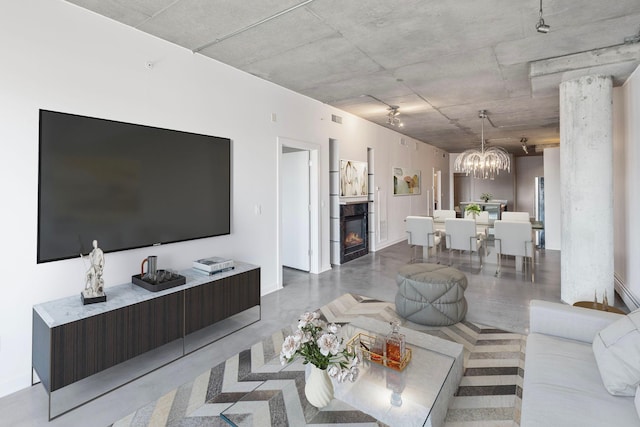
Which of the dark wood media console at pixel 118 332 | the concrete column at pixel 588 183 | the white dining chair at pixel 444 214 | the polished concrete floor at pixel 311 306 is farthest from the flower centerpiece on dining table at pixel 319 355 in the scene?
the white dining chair at pixel 444 214

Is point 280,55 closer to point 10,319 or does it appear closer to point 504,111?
point 10,319

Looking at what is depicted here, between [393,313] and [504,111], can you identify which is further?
[504,111]

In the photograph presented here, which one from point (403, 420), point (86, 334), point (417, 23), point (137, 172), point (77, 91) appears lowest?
point (403, 420)

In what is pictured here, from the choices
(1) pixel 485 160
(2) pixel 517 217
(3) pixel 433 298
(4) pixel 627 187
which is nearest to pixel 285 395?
(3) pixel 433 298

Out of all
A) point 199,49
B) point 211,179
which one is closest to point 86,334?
point 211,179

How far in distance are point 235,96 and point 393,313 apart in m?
3.21

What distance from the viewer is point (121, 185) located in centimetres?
281

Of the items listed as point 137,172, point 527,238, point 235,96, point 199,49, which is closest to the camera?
point 137,172

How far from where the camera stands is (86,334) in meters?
2.22

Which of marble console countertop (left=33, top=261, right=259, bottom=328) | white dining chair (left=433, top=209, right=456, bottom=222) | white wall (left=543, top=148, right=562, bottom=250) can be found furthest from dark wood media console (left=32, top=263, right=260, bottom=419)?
white wall (left=543, top=148, right=562, bottom=250)

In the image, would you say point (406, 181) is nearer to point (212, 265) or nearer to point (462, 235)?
point (462, 235)

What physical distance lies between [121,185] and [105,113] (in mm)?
640

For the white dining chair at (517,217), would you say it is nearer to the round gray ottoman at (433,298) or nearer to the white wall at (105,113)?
the round gray ottoman at (433,298)

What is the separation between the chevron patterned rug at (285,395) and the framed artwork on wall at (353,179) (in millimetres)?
3622
